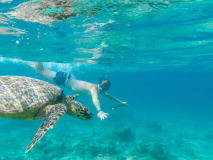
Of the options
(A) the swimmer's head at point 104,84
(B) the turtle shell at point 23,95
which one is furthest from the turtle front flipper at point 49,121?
(A) the swimmer's head at point 104,84

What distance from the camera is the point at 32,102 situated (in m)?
4.54

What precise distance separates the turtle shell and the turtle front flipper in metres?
0.39

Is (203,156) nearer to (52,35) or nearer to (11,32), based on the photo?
(52,35)

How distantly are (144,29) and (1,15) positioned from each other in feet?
29.6

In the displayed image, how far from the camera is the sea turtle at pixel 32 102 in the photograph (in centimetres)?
432

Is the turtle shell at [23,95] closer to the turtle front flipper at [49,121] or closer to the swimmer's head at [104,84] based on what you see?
the turtle front flipper at [49,121]

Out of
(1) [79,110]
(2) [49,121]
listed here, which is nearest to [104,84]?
(1) [79,110]

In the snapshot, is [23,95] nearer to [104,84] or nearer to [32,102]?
[32,102]

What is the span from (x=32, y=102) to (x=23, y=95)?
38 cm

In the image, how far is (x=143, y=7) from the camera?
25.4 feet

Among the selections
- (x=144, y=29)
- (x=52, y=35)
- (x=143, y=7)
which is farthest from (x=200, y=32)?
(x=52, y=35)

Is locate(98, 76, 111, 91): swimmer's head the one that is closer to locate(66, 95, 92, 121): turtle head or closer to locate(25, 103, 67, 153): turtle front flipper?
locate(66, 95, 92, 121): turtle head

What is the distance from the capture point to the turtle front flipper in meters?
3.40

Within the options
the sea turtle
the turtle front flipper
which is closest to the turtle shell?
the sea turtle
